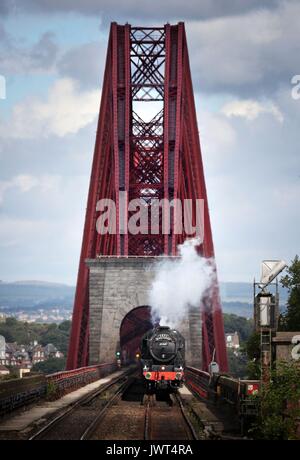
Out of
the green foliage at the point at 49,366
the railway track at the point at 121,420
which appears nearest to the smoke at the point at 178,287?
the railway track at the point at 121,420

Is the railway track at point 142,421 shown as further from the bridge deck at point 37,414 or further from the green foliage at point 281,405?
the green foliage at point 281,405

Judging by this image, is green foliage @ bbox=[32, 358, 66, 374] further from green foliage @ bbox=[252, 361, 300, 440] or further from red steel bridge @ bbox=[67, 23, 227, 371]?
green foliage @ bbox=[252, 361, 300, 440]

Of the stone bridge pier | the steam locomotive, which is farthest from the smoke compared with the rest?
the steam locomotive

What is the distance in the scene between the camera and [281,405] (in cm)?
2383

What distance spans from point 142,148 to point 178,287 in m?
26.8

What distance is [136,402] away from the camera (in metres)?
39.1

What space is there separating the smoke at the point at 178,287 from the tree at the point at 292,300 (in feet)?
17.3

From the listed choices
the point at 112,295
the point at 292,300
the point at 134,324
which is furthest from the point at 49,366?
the point at 292,300

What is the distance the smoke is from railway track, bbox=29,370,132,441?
14.9 meters

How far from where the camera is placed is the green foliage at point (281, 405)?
22.8 m

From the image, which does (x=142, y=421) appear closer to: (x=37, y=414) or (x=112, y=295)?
(x=37, y=414)

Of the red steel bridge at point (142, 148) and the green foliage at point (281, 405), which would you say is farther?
the red steel bridge at point (142, 148)

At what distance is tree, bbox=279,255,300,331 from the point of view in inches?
2302

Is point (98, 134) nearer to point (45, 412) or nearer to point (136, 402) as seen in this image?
point (136, 402)
